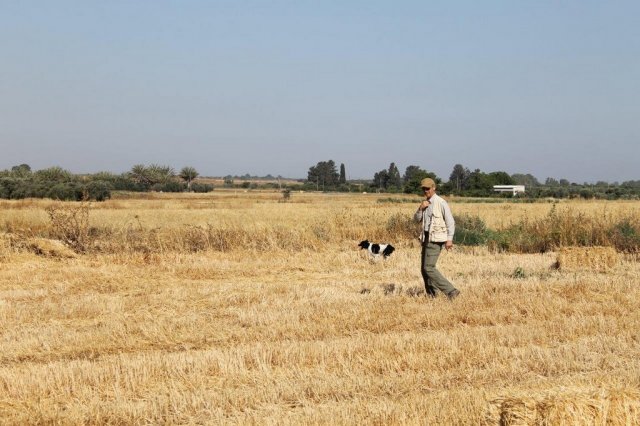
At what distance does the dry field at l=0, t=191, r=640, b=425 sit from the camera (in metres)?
5.12

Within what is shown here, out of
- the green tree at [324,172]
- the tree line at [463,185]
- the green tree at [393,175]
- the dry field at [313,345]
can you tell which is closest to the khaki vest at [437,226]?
the dry field at [313,345]

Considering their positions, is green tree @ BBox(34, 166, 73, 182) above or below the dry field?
above

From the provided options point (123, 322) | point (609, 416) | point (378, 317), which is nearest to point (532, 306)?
point (378, 317)

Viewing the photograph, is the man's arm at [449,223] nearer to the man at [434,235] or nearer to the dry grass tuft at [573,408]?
the man at [434,235]

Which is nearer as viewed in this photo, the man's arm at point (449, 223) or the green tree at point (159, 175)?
the man's arm at point (449, 223)

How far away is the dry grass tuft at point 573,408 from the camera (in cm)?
402

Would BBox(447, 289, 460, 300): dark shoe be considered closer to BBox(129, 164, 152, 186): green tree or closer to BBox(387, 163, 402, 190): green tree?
BBox(129, 164, 152, 186): green tree

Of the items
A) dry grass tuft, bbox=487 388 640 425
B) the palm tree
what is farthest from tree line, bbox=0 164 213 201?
dry grass tuft, bbox=487 388 640 425

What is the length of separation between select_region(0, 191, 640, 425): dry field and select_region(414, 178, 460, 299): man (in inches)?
14.7

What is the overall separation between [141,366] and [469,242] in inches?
605

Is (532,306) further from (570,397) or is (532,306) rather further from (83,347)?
(83,347)

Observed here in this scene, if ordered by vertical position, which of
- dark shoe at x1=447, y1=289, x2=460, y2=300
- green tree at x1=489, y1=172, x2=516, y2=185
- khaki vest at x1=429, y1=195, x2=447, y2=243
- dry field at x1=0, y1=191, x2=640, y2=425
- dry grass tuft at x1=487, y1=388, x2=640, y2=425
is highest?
green tree at x1=489, y1=172, x2=516, y2=185

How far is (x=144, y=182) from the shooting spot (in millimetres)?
87250

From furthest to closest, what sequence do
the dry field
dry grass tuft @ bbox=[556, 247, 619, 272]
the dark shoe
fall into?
1. dry grass tuft @ bbox=[556, 247, 619, 272]
2. the dark shoe
3. the dry field
